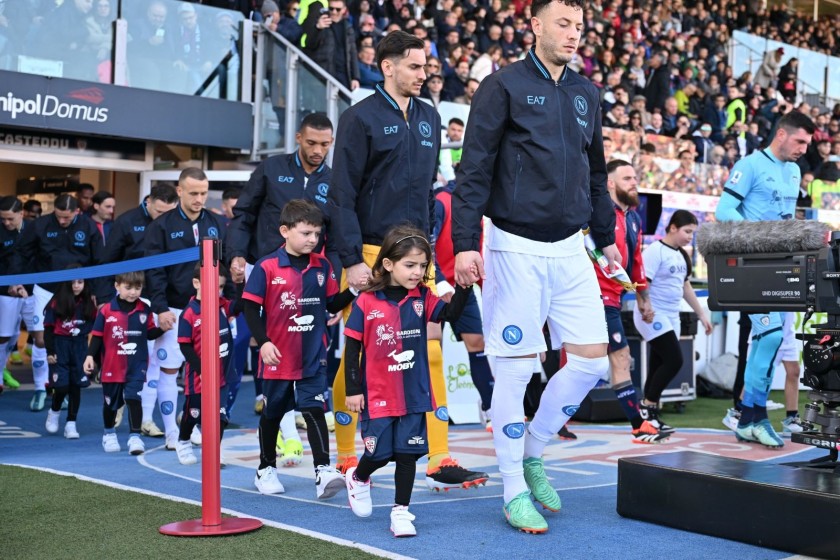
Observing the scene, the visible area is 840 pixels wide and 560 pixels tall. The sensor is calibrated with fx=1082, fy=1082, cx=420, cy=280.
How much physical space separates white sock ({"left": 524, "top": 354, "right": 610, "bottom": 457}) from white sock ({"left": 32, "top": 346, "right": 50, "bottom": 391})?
648cm

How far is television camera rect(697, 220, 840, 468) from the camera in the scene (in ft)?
15.7

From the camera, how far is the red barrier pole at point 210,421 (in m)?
4.35

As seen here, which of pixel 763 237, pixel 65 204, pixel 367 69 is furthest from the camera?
pixel 367 69

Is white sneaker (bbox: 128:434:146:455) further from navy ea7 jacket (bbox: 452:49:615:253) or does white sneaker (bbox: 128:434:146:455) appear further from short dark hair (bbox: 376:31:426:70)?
navy ea7 jacket (bbox: 452:49:615:253)

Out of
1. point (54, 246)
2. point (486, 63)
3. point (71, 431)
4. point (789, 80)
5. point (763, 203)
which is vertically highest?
point (789, 80)

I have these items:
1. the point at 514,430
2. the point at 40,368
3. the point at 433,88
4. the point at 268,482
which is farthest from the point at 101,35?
the point at 514,430

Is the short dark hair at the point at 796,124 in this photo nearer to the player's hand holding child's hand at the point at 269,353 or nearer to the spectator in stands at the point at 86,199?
the player's hand holding child's hand at the point at 269,353

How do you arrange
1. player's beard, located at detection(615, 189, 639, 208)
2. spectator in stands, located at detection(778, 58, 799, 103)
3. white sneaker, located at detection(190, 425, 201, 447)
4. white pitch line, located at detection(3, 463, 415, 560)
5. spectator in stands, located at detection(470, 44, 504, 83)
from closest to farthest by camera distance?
white pitch line, located at detection(3, 463, 415, 560) → white sneaker, located at detection(190, 425, 201, 447) → player's beard, located at detection(615, 189, 639, 208) → spectator in stands, located at detection(470, 44, 504, 83) → spectator in stands, located at detection(778, 58, 799, 103)

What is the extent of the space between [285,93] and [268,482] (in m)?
8.68

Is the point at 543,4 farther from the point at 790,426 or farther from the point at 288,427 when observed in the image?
the point at 790,426

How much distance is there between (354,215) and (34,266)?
5.95 metres

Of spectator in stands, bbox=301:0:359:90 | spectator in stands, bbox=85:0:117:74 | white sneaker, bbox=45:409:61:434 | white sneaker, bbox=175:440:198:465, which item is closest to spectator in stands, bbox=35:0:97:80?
spectator in stands, bbox=85:0:117:74

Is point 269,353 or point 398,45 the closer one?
point 269,353

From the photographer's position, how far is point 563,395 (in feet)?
15.2
